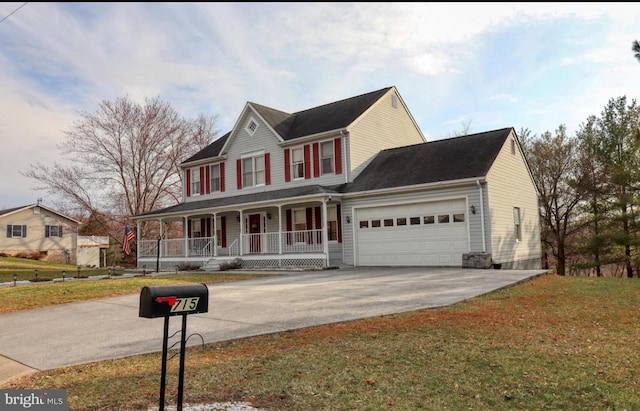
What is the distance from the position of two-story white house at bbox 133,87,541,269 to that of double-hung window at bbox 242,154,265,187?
0.06 meters

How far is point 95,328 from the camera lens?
7.94 meters

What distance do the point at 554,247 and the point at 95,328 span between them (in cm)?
3085

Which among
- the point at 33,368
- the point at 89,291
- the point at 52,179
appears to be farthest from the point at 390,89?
the point at 52,179

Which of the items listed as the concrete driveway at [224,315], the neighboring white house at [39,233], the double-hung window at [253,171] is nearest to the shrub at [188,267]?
the double-hung window at [253,171]

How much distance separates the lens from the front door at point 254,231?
22969mm

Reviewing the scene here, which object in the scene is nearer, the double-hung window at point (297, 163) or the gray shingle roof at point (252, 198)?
the gray shingle roof at point (252, 198)

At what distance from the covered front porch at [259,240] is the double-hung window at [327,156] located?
175cm

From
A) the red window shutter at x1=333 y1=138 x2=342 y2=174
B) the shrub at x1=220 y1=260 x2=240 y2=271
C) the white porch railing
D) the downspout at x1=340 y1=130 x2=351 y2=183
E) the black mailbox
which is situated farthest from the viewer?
the shrub at x1=220 y1=260 x2=240 y2=271

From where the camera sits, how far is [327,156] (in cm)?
2178

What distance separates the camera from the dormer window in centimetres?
2445

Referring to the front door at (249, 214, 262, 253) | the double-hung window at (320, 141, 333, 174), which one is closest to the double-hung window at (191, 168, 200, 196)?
the front door at (249, 214, 262, 253)

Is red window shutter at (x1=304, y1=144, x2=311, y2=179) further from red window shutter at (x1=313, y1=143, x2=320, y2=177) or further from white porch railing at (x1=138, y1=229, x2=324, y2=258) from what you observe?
white porch railing at (x1=138, y1=229, x2=324, y2=258)

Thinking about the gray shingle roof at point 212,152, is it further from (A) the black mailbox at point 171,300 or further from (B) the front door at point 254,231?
(A) the black mailbox at point 171,300

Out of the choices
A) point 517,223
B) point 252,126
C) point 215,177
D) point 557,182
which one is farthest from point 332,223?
point 557,182
